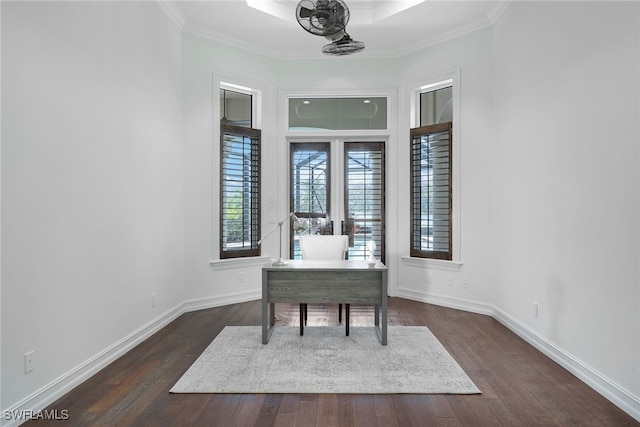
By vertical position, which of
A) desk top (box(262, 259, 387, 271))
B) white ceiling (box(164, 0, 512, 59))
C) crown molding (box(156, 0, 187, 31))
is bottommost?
desk top (box(262, 259, 387, 271))

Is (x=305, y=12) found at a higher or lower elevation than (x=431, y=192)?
higher

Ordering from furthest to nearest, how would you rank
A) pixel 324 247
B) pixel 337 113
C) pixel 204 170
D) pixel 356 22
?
pixel 337 113
pixel 204 170
pixel 356 22
pixel 324 247

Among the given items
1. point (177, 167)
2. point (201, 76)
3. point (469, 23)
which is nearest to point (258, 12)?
point (201, 76)

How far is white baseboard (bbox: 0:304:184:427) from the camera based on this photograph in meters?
2.07

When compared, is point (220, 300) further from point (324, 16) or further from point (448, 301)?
point (324, 16)

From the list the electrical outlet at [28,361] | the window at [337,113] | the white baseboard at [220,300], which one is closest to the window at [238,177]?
the white baseboard at [220,300]

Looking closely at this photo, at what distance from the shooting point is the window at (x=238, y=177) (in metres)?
4.68

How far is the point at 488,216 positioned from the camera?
4.27m

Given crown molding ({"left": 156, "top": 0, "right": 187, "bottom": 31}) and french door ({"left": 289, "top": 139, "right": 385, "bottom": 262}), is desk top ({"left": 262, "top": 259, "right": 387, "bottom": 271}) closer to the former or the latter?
french door ({"left": 289, "top": 139, "right": 385, "bottom": 262})

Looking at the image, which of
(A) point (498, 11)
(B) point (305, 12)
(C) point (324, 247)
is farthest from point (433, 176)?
(B) point (305, 12)

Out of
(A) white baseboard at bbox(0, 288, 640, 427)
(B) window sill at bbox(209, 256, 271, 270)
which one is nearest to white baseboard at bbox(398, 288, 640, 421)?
(A) white baseboard at bbox(0, 288, 640, 427)

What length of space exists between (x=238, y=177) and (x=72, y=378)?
2829 mm

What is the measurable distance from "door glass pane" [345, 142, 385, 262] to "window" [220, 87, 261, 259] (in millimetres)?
1263

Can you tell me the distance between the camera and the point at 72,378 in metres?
2.50
